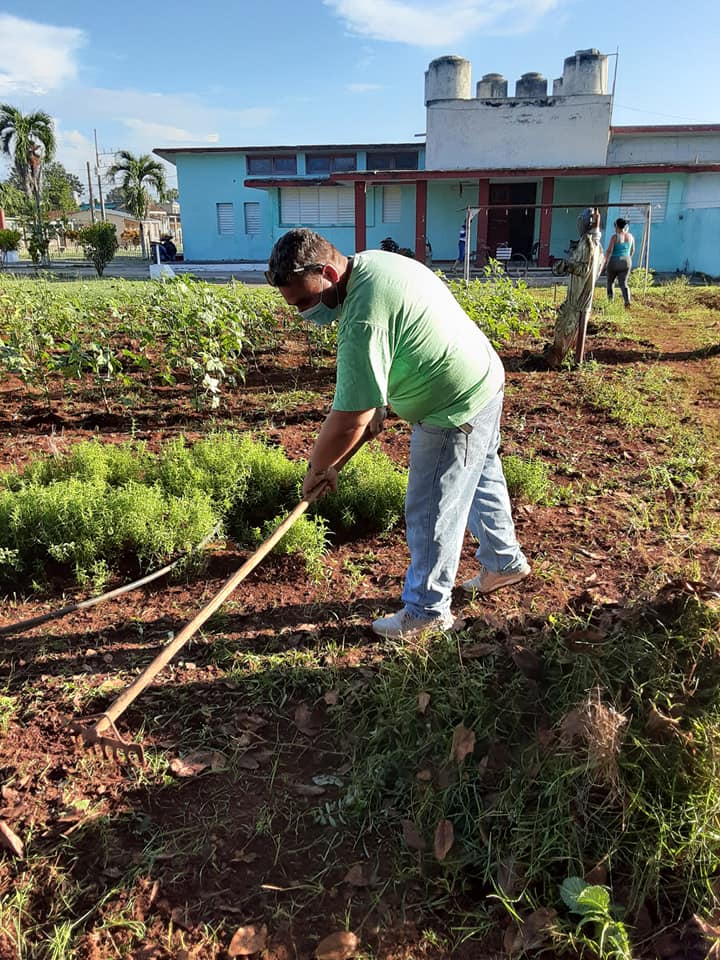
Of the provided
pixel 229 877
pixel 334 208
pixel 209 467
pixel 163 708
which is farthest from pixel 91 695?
pixel 334 208

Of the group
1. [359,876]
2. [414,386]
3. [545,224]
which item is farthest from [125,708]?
[545,224]

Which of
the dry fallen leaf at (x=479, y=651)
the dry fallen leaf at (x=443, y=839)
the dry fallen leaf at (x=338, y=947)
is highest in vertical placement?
the dry fallen leaf at (x=479, y=651)

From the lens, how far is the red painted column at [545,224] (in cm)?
2227

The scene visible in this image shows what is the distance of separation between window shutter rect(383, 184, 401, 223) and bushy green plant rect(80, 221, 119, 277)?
31.0ft

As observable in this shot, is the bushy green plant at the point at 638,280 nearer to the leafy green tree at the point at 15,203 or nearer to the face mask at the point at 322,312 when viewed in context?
the face mask at the point at 322,312

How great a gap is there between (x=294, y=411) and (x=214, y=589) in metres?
2.80

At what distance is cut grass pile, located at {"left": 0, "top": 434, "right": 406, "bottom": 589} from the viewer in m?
3.48

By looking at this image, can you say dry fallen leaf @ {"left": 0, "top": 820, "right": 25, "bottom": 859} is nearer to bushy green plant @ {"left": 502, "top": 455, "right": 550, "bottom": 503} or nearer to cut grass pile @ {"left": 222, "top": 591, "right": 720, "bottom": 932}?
cut grass pile @ {"left": 222, "top": 591, "right": 720, "bottom": 932}

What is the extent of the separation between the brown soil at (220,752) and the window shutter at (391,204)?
2273 cm

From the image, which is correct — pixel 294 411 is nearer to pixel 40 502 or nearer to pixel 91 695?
pixel 40 502

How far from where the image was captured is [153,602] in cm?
335

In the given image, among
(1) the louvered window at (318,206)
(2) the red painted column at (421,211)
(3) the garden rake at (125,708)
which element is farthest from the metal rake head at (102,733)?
(1) the louvered window at (318,206)

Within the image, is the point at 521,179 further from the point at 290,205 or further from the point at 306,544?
the point at 306,544

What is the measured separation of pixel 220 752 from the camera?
245 centimetres
